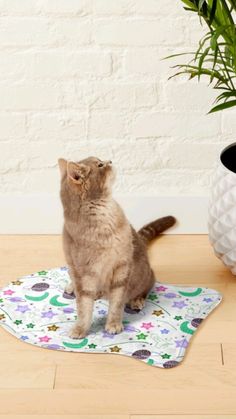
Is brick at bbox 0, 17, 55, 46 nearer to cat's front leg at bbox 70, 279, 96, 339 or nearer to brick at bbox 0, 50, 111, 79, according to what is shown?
brick at bbox 0, 50, 111, 79

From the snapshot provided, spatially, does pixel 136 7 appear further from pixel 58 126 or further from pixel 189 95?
pixel 58 126

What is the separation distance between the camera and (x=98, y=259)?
204 centimetres

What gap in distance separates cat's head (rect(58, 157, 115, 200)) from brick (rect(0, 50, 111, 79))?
51 centimetres

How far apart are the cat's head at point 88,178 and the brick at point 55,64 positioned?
1.68 feet

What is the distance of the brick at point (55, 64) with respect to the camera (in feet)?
8.05

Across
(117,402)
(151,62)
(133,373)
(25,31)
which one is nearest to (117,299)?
(133,373)

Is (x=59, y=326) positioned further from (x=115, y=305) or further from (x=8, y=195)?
(x=8, y=195)

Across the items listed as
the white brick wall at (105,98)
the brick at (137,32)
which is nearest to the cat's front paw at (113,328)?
the white brick wall at (105,98)

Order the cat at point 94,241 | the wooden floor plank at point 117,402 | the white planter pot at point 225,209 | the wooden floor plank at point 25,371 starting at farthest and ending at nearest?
1. the white planter pot at point 225,209
2. the cat at point 94,241
3. the wooden floor plank at point 25,371
4. the wooden floor plank at point 117,402

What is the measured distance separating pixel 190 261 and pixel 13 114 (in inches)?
28.7

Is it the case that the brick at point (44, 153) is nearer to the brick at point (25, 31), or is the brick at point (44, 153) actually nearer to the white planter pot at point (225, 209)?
the brick at point (25, 31)

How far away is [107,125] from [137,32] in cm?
31

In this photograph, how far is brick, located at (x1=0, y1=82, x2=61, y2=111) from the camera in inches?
97.9

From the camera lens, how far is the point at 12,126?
99.7 inches
